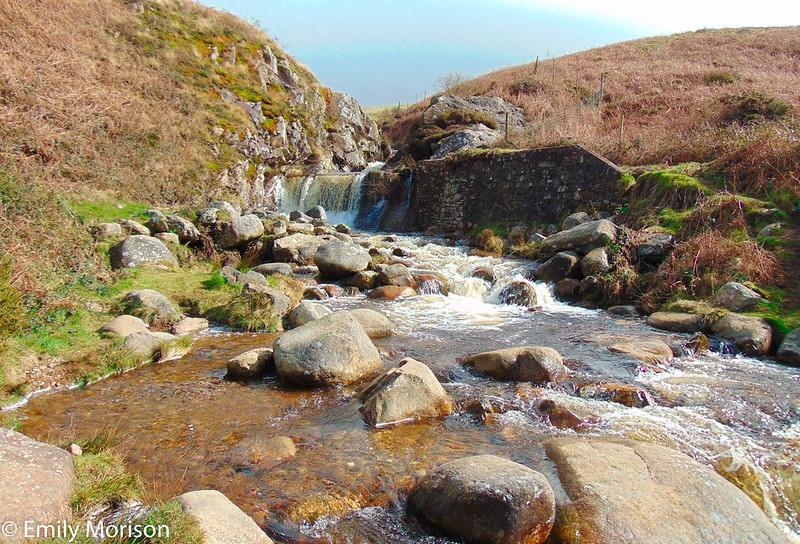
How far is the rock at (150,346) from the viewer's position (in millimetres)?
7014

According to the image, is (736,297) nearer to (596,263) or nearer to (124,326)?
(596,263)

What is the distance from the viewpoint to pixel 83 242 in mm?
9656

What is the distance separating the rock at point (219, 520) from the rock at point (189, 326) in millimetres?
5368

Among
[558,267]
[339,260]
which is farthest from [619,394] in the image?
[339,260]

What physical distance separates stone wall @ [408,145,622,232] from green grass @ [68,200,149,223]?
10511mm

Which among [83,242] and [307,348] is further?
[83,242]

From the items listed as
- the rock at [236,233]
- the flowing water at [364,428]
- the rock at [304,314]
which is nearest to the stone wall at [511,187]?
the rock at [236,233]

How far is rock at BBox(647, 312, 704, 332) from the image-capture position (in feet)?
29.3

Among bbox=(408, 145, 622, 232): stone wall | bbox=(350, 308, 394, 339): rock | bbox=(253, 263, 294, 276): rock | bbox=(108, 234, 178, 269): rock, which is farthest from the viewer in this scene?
bbox=(408, 145, 622, 232): stone wall

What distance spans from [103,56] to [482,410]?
21.5 m

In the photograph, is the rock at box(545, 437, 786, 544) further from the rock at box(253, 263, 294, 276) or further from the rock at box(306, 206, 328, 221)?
the rock at box(306, 206, 328, 221)

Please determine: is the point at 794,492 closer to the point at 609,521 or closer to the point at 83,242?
the point at 609,521

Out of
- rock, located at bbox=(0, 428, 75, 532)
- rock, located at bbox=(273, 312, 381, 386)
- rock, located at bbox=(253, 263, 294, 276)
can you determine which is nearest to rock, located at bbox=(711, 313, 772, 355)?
rock, located at bbox=(273, 312, 381, 386)

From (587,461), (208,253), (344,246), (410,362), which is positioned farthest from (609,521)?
(208,253)
